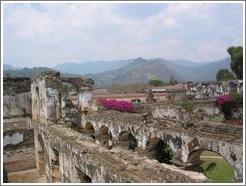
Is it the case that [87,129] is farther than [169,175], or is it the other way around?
[87,129]

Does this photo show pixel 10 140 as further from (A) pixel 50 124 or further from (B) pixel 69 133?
(B) pixel 69 133

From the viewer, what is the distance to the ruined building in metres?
8.52

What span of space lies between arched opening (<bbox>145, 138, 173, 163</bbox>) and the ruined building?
4 centimetres

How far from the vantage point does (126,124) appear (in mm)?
16094

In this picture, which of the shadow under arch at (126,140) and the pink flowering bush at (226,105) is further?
the pink flowering bush at (226,105)

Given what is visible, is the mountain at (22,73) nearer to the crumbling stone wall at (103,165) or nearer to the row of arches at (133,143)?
the row of arches at (133,143)

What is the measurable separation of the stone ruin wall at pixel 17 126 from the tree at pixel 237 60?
33305mm

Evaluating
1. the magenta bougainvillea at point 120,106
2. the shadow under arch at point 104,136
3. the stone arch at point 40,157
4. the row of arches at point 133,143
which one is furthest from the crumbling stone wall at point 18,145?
the magenta bougainvillea at point 120,106

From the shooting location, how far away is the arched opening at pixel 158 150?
14586 mm

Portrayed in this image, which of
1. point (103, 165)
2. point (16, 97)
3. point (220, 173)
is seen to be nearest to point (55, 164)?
point (103, 165)

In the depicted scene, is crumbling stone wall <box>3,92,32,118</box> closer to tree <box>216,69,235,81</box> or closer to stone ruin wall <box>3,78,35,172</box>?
stone ruin wall <box>3,78,35,172</box>

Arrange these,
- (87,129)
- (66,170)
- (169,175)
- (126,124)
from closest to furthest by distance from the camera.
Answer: (169,175) < (66,170) < (126,124) < (87,129)

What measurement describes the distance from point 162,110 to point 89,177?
685 inches

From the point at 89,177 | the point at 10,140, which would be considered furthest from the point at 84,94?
the point at 89,177
